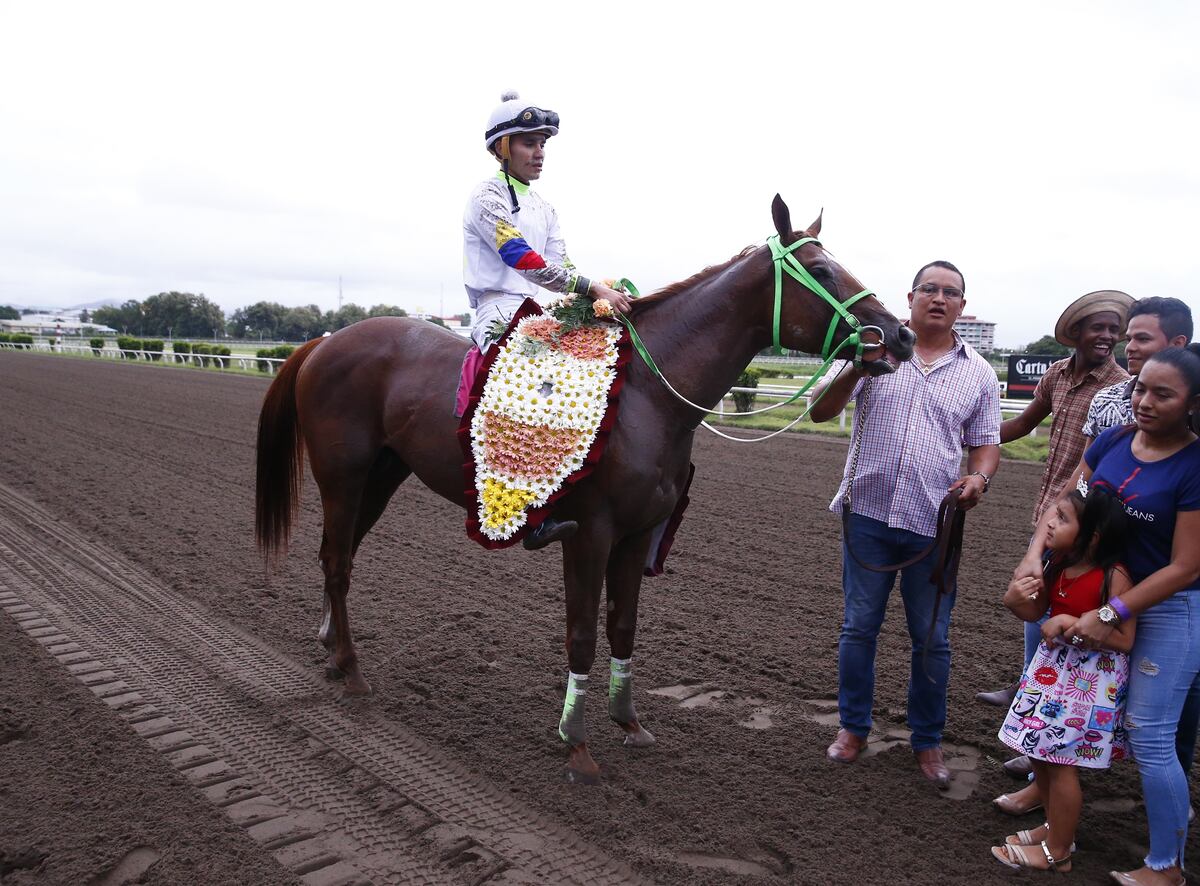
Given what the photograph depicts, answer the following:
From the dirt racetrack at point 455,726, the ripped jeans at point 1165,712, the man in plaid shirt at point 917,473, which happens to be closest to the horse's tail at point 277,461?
the dirt racetrack at point 455,726

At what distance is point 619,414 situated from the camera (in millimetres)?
3484

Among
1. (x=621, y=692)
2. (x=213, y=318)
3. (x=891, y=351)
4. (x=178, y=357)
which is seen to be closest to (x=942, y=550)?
(x=891, y=351)

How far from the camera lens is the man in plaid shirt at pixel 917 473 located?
11.2 feet

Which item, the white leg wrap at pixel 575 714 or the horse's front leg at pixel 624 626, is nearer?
the white leg wrap at pixel 575 714

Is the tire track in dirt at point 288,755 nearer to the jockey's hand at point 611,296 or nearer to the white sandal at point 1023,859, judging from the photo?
the white sandal at point 1023,859

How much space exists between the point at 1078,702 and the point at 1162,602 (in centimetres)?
44

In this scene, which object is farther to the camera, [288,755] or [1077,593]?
[288,755]

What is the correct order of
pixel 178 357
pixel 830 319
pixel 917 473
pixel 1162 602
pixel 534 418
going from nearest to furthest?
pixel 1162 602, pixel 830 319, pixel 917 473, pixel 534 418, pixel 178 357

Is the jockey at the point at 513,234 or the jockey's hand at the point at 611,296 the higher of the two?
the jockey at the point at 513,234

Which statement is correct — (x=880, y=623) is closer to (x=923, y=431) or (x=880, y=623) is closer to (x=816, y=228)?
(x=923, y=431)

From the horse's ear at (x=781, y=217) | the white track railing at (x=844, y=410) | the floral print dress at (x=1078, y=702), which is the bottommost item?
the floral print dress at (x=1078, y=702)

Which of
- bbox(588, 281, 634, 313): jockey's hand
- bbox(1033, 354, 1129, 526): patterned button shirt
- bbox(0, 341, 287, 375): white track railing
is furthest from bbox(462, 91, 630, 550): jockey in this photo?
bbox(0, 341, 287, 375): white track railing

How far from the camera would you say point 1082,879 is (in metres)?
2.78

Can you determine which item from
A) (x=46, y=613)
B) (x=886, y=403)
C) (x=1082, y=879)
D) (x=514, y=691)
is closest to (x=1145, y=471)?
(x=886, y=403)
